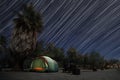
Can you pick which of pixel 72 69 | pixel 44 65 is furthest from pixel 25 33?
pixel 72 69

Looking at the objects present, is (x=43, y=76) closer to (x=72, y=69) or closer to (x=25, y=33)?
(x=72, y=69)

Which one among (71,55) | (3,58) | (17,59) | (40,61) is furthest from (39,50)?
(71,55)

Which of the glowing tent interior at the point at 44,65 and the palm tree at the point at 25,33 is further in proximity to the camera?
the palm tree at the point at 25,33

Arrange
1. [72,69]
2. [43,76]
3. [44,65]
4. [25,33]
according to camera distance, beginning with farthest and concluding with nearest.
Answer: [25,33], [44,65], [72,69], [43,76]

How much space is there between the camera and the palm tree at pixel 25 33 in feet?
157

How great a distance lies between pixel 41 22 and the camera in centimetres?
5125

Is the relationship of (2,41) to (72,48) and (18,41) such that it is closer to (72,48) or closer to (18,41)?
(18,41)

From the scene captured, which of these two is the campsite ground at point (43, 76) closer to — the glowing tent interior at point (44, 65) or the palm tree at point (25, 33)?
the glowing tent interior at point (44, 65)

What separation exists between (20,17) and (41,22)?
443 centimetres

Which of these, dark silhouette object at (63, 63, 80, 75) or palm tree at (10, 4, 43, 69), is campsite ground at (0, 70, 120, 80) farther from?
palm tree at (10, 4, 43, 69)

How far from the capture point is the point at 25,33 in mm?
48562

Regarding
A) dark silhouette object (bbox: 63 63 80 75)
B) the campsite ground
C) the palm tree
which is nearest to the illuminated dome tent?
dark silhouette object (bbox: 63 63 80 75)

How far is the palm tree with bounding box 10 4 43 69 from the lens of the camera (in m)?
48.0

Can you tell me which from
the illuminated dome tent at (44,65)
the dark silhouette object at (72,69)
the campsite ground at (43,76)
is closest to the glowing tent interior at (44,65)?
the illuminated dome tent at (44,65)
